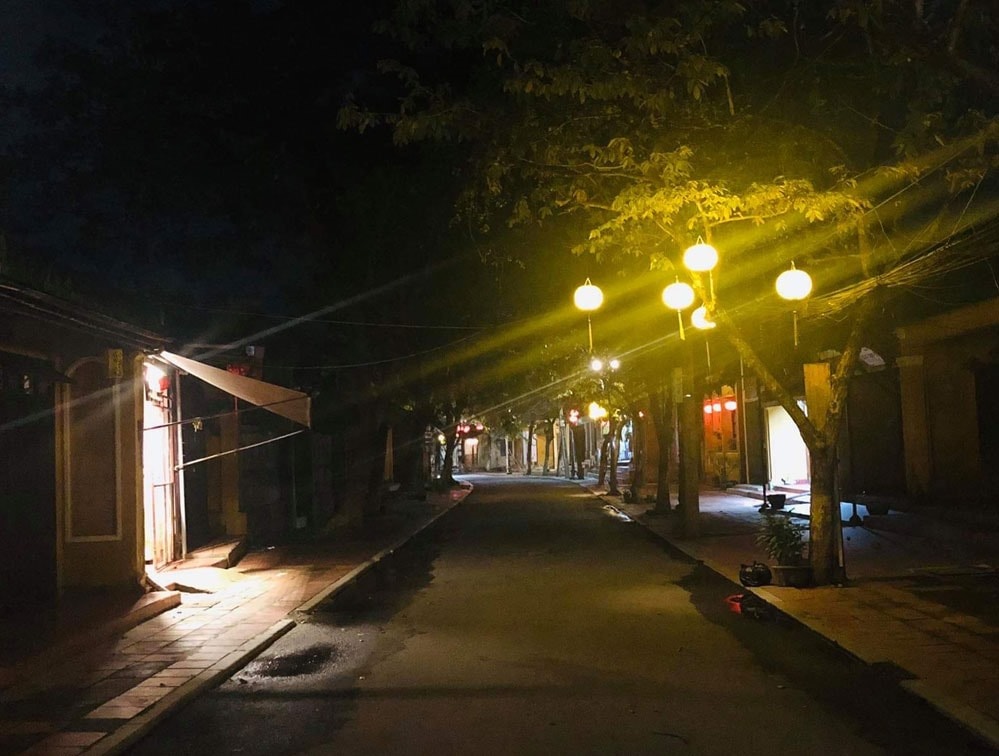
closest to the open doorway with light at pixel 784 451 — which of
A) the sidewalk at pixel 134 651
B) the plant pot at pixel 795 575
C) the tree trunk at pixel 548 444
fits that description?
the plant pot at pixel 795 575

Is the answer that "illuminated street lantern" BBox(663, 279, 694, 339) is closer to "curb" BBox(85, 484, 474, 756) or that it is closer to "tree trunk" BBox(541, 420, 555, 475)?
"curb" BBox(85, 484, 474, 756)

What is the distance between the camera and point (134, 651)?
31.8 ft

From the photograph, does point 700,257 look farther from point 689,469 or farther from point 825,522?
point 689,469

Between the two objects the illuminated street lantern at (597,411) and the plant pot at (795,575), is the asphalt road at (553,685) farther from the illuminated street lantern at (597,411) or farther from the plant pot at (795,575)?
the illuminated street lantern at (597,411)

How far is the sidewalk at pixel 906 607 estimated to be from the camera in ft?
24.4

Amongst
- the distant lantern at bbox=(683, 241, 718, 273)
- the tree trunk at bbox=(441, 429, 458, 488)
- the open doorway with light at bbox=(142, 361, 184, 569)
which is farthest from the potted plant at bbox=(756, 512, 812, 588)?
the tree trunk at bbox=(441, 429, 458, 488)

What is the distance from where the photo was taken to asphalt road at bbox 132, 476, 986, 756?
21.5 ft

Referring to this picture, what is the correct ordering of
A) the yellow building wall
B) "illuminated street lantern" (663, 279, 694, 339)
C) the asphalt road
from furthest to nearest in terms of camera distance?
the yellow building wall → "illuminated street lantern" (663, 279, 694, 339) → the asphalt road

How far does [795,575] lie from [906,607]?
6.05 feet

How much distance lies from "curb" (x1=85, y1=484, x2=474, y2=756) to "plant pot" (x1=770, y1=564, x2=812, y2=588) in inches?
251

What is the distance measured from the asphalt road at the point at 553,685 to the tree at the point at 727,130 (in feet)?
11.2

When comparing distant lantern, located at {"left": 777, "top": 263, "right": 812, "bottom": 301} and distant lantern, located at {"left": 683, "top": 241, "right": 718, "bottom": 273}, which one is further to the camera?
distant lantern, located at {"left": 777, "top": 263, "right": 812, "bottom": 301}

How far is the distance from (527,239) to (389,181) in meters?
5.00

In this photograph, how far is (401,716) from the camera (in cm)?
721
